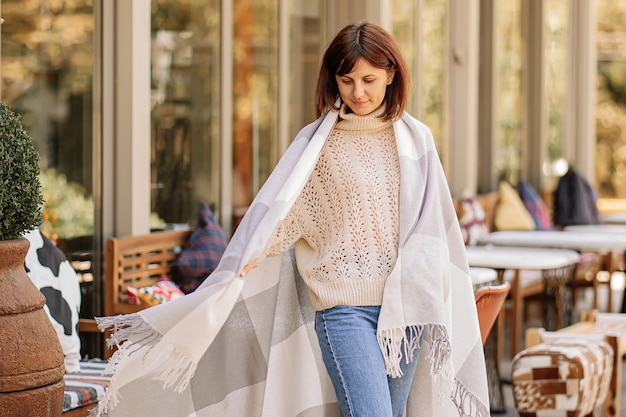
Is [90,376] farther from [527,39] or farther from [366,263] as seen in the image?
[527,39]

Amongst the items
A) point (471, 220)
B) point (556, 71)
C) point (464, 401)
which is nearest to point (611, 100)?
point (556, 71)

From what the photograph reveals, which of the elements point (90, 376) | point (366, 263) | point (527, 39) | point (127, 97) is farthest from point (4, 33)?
point (527, 39)

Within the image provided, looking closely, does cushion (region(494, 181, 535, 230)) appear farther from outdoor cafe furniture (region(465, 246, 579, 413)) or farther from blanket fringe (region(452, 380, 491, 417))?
blanket fringe (region(452, 380, 491, 417))

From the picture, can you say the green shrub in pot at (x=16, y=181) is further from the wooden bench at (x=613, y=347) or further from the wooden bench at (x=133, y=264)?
the wooden bench at (x=613, y=347)

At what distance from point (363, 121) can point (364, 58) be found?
0.68 feet

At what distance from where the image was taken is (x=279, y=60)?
301 inches

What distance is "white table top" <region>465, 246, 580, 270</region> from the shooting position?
21.1 ft

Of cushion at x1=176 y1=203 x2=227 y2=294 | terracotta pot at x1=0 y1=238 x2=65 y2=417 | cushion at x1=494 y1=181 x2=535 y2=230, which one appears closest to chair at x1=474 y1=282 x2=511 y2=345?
terracotta pot at x1=0 y1=238 x2=65 y2=417

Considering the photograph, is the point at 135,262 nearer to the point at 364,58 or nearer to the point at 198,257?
the point at 198,257

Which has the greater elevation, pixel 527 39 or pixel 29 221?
pixel 527 39

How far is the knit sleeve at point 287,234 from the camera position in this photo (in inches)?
133

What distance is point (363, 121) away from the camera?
3.44 m

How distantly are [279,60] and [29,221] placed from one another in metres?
4.17

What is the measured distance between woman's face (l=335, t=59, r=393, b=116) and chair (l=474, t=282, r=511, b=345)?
0.95 m
